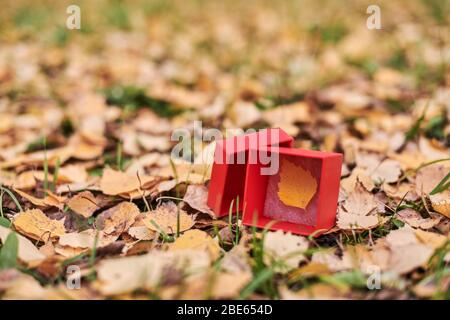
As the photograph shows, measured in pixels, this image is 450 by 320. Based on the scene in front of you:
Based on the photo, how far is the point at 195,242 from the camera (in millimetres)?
1280

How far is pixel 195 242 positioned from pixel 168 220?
148 millimetres

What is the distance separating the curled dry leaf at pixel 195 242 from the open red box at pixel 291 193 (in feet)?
0.40

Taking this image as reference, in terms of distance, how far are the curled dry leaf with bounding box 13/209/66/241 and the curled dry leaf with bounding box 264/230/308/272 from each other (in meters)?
0.49

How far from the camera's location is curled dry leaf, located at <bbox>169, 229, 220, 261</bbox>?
1.25 meters

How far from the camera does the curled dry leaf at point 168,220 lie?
138 centimetres

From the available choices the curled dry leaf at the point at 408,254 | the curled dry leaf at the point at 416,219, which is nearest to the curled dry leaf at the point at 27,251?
the curled dry leaf at the point at 408,254

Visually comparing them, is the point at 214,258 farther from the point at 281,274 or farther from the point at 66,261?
the point at 66,261

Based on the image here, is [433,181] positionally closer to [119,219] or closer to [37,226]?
[119,219]

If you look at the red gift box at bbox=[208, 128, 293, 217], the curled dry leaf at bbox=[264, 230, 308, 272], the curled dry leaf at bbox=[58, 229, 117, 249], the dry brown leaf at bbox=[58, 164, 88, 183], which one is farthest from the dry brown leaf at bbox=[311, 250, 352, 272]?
the dry brown leaf at bbox=[58, 164, 88, 183]

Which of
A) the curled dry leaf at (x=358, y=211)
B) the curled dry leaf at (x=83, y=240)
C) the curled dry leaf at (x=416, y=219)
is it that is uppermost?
the curled dry leaf at (x=358, y=211)

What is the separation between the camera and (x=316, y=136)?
2152 mm

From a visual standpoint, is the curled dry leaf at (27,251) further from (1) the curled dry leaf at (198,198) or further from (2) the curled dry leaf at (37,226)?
(1) the curled dry leaf at (198,198)

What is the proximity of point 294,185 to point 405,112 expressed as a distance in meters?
1.14

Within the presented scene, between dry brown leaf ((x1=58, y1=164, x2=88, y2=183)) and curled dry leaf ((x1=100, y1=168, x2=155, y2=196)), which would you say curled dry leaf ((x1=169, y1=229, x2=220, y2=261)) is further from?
dry brown leaf ((x1=58, y1=164, x2=88, y2=183))
